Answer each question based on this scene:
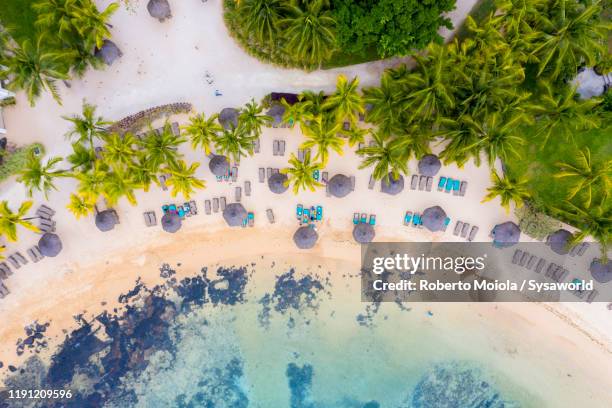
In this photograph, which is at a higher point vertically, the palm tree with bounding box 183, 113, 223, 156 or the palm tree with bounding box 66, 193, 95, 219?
the palm tree with bounding box 183, 113, 223, 156

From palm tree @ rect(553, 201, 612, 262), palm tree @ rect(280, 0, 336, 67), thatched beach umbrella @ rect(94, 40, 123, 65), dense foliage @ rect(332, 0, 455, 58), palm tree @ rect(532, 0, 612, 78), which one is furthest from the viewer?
thatched beach umbrella @ rect(94, 40, 123, 65)

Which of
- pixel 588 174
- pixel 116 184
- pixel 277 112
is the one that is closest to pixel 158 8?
pixel 277 112

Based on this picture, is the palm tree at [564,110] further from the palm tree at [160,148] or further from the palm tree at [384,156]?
the palm tree at [160,148]

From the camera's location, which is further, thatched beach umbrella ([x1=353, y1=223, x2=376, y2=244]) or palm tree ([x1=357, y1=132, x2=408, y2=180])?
thatched beach umbrella ([x1=353, y1=223, x2=376, y2=244])

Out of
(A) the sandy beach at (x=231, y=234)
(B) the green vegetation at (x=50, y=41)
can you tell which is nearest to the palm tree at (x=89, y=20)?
(B) the green vegetation at (x=50, y=41)

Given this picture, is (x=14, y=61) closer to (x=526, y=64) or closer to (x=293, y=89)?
(x=293, y=89)

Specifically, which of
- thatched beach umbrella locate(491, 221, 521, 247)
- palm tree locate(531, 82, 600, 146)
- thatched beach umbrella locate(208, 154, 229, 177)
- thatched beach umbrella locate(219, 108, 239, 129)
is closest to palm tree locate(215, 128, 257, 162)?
thatched beach umbrella locate(219, 108, 239, 129)

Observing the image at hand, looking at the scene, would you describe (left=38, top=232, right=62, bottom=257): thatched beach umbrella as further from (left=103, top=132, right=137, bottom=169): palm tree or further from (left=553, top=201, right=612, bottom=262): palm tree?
(left=553, top=201, right=612, bottom=262): palm tree
